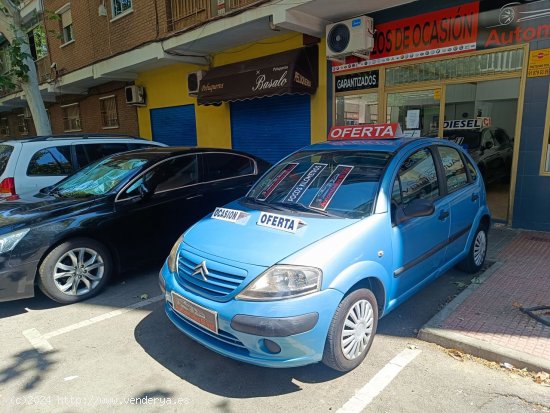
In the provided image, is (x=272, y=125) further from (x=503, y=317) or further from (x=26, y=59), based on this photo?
(x=503, y=317)

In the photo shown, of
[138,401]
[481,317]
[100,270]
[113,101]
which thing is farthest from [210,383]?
[113,101]

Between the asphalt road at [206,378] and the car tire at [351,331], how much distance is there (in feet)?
0.52

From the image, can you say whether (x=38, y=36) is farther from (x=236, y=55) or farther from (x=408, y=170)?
(x=408, y=170)

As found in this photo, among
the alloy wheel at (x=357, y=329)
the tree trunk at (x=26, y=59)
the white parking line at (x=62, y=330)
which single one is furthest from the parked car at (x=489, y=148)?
the tree trunk at (x=26, y=59)

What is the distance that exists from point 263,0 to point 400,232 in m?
5.72

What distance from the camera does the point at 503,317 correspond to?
332 cm

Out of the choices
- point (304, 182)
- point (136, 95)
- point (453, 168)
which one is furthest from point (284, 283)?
point (136, 95)

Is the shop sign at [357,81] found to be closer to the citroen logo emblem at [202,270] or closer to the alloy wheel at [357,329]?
the alloy wheel at [357,329]

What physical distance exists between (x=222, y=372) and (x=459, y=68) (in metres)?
6.02

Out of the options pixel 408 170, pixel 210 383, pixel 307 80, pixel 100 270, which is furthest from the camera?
pixel 307 80

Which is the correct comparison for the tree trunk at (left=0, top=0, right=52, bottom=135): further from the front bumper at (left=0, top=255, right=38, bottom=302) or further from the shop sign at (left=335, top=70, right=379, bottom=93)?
the shop sign at (left=335, top=70, right=379, bottom=93)

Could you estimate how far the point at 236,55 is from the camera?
9438 millimetres

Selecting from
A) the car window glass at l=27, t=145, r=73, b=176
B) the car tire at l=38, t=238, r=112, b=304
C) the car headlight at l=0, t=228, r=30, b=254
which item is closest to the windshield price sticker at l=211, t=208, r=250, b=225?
the car tire at l=38, t=238, r=112, b=304

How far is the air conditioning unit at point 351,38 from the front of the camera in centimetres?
671
